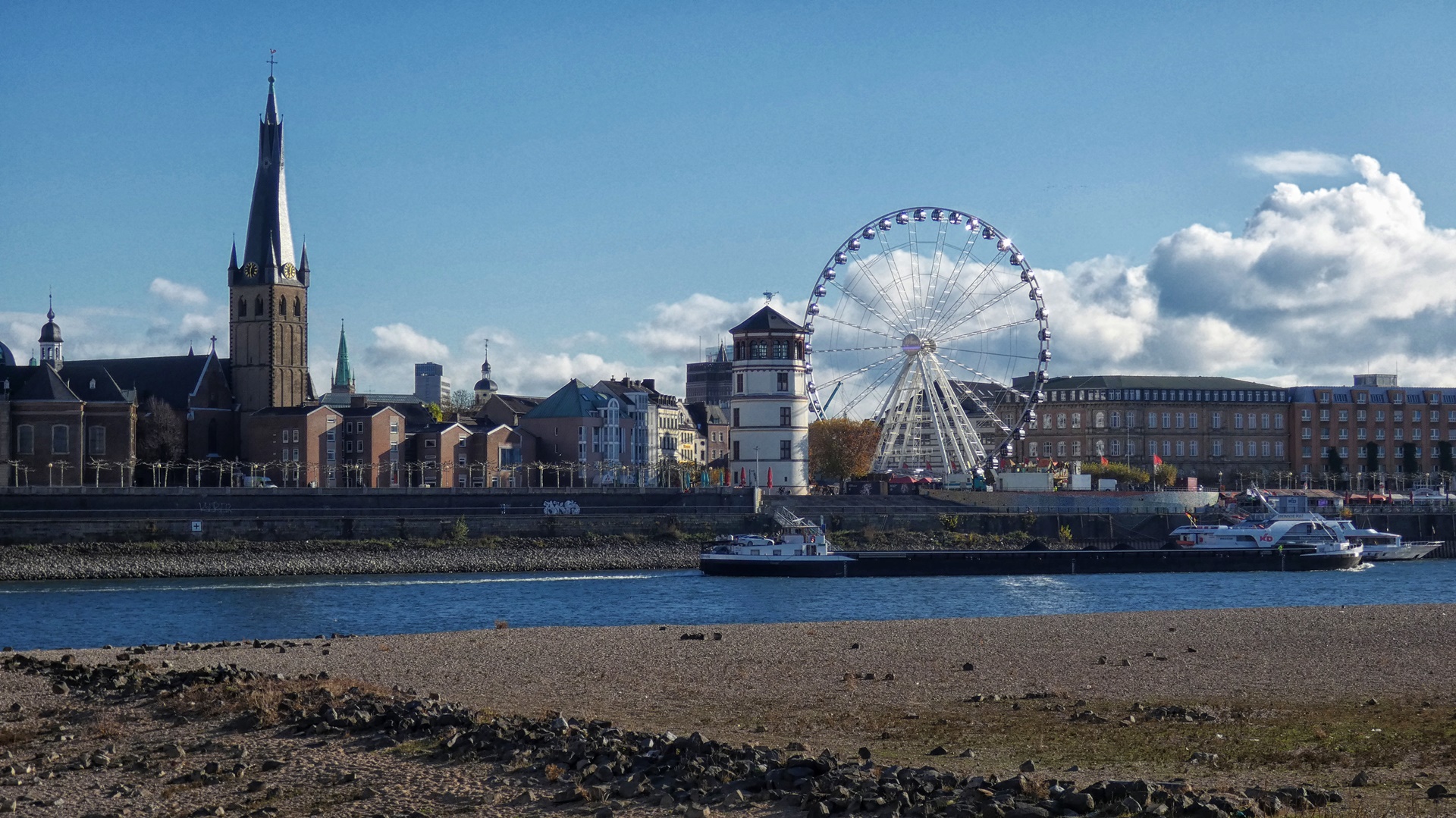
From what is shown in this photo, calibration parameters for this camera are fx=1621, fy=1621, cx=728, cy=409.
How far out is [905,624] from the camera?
154 ft

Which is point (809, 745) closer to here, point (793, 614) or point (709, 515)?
point (793, 614)

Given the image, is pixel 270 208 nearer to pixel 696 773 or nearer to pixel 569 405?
pixel 569 405

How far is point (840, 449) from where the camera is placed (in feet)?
500

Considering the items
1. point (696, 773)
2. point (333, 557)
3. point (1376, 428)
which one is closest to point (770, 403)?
point (333, 557)

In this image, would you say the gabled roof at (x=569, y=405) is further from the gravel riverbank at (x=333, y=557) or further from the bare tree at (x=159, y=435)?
the gravel riverbank at (x=333, y=557)

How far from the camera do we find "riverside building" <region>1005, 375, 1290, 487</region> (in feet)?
566

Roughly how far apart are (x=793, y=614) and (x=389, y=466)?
7758 cm

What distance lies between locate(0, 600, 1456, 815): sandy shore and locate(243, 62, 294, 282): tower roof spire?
323 feet

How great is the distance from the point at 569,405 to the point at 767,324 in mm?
47952

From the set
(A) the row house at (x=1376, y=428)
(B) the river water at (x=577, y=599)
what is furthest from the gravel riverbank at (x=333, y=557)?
(A) the row house at (x=1376, y=428)

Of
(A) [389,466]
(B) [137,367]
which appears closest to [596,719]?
(A) [389,466]

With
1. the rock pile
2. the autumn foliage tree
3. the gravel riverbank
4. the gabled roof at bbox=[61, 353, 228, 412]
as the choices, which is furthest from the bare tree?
the rock pile

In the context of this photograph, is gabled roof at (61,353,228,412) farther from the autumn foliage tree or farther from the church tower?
the autumn foliage tree

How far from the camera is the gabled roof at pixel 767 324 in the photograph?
333 ft
